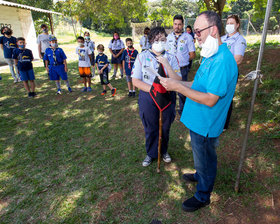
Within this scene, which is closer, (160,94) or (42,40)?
(160,94)

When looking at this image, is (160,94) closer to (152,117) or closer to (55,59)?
(152,117)

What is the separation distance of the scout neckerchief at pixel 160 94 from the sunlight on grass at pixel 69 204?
171cm

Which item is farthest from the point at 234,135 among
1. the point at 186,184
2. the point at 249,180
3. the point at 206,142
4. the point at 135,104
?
the point at 135,104

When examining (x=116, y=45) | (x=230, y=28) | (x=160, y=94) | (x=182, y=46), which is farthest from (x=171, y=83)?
(x=116, y=45)

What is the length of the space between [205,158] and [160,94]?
99 cm

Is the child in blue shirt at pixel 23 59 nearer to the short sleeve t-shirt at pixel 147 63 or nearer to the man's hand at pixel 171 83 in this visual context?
the short sleeve t-shirt at pixel 147 63

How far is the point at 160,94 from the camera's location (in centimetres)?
268

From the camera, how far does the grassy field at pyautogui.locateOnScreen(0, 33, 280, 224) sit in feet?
8.39

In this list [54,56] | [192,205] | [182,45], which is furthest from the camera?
[54,56]

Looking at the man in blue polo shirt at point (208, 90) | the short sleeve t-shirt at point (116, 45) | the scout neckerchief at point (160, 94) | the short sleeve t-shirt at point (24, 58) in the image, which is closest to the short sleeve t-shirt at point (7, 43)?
the short sleeve t-shirt at point (24, 58)

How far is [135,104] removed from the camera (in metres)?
6.02

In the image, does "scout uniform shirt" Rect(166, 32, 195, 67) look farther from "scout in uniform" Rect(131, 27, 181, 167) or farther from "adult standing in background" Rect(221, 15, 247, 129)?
"scout in uniform" Rect(131, 27, 181, 167)

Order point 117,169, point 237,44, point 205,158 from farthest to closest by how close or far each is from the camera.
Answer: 1. point 237,44
2. point 117,169
3. point 205,158

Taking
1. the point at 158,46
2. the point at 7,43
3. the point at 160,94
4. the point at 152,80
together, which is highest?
the point at 7,43
